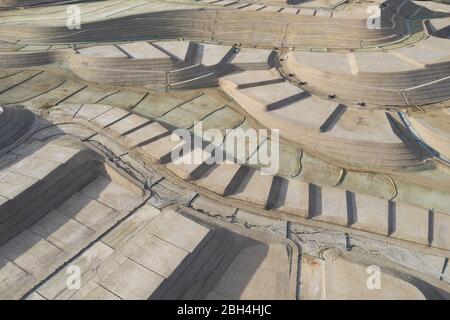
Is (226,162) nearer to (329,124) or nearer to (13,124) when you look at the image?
(329,124)

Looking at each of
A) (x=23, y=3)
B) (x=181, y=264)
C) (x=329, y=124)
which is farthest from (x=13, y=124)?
(x=23, y=3)

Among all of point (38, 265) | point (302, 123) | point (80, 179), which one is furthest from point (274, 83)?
point (38, 265)

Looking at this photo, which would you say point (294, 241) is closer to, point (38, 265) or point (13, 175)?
→ point (38, 265)

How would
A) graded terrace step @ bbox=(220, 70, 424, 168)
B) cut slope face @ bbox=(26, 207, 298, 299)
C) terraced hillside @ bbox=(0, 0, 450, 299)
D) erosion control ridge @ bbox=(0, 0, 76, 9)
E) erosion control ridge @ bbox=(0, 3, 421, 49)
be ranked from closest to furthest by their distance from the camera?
cut slope face @ bbox=(26, 207, 298, 299) → terraced hillside @ bbox=(0, 0, 450, 299) → graded terrace step @ bbox=(220, 70, 424, 168) → erosion control ridge @ bbox=(0, 3, 421, 49) → erosion control ridge @ bbox=(0, 0, 76, 9)

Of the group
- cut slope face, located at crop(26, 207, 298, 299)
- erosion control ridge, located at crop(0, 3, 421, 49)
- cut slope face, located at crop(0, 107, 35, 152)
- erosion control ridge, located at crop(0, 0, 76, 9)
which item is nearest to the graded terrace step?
cut slope face, located at crop(26, 207, 298, 299)

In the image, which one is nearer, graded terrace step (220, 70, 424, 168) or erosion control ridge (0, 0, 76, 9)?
graded terrace step (220, 70, 424, 168)

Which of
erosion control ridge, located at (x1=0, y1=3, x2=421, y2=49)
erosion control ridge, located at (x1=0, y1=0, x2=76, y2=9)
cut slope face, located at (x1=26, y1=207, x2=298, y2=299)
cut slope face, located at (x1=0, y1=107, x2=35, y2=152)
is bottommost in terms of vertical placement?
cut slope face, located at (x1=26, y1=207, x2=298, y2=299)

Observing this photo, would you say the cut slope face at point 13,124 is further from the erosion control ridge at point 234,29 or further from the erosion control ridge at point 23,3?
the erosion control ridge at point 23,3

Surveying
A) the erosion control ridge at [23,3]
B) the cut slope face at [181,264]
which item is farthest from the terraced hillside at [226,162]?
the erosion control ridge at [23,3]

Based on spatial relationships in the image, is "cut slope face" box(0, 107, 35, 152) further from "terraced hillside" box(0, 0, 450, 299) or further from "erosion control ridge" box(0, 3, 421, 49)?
"erosion control ridge" box(0, 3, 421, 49)
